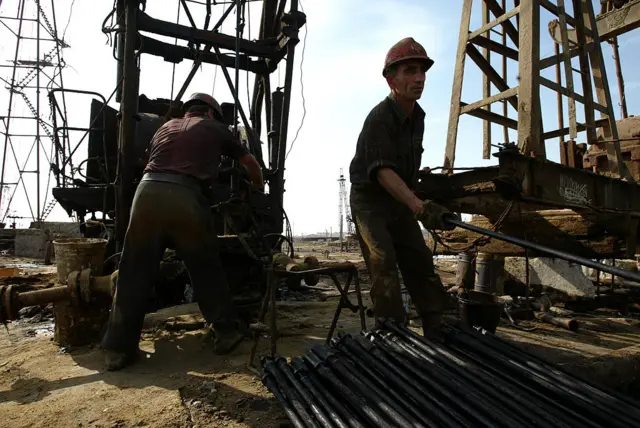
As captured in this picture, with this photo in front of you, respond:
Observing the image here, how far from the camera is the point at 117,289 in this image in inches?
135

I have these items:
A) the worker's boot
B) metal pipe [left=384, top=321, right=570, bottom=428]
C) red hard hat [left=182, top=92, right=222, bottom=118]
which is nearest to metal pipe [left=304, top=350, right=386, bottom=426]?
metal pipe [left=384, top=321, right=570, bottom=428]

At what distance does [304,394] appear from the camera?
2.15 m

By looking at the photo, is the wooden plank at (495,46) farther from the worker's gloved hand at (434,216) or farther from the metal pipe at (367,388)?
the metal pipe at (367,388)

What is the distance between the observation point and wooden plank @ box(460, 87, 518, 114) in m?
5.86

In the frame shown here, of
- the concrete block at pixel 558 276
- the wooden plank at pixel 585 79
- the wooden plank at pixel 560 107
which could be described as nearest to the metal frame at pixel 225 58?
the wooden plank at pixel 585 79

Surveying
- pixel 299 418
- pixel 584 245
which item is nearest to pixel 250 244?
pixel 299 418

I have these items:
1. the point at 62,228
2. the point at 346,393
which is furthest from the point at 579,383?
the point at 62,228

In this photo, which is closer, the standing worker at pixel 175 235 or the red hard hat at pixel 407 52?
the red hard hat at pixel 407 52

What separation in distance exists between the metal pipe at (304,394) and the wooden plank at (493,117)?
19.6 feet

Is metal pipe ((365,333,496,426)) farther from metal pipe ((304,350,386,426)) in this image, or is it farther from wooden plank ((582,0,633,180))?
wooden plank ((582,0,633,180))

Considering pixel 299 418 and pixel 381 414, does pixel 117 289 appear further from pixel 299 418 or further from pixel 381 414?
pixel 381 414

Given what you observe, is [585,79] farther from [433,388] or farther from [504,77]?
[433,388]

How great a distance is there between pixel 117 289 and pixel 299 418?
218 cm

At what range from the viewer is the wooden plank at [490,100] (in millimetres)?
5864
